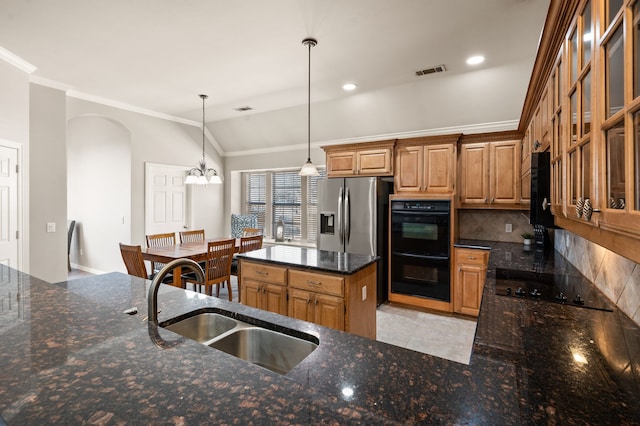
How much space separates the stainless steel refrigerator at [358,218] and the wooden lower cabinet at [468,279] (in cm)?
92

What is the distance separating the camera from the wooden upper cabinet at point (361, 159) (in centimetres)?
449

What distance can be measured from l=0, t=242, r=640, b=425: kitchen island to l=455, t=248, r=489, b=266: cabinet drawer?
2472mm

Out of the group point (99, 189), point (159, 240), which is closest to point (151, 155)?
point (99, 189)

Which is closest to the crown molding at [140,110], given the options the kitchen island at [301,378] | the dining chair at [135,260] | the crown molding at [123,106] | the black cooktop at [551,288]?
the crown molding at [123,106]

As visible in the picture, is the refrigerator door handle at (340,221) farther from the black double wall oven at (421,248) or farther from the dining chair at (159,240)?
the dining chair at (159,240)

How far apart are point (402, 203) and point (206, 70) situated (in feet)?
9.57

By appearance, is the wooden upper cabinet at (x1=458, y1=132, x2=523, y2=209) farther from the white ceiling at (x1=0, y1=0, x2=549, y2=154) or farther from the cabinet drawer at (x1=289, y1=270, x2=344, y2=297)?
the cabinet drawer at (x1=289, y1=270, x2=344, y2=297)

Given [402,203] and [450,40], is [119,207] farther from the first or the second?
[450,40]

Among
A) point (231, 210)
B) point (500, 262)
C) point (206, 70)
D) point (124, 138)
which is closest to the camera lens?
point (500, 262)

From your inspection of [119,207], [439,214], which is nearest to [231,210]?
[119,207]

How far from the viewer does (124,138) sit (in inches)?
219

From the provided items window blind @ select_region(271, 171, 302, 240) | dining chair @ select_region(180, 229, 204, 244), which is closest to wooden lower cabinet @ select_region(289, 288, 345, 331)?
dining chair @ select_region(180, 229, 204, 244)

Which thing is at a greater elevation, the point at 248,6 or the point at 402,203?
the point at 248,6

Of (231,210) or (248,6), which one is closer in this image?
(248,6)
